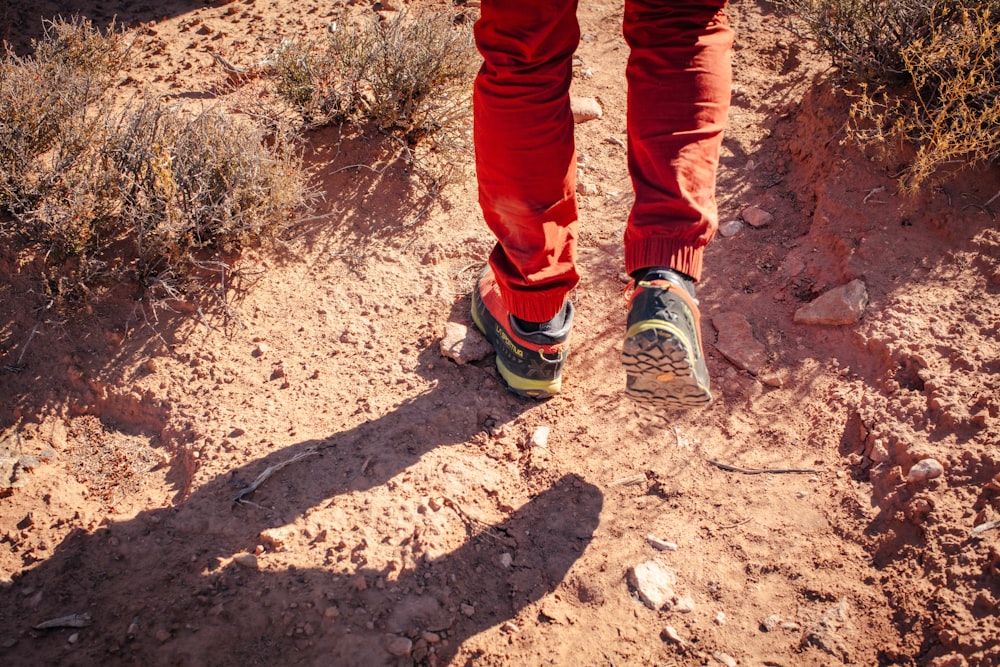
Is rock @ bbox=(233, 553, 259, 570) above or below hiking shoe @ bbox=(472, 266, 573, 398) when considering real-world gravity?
below

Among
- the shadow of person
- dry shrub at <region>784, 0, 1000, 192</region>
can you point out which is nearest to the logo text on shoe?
the shadow of person

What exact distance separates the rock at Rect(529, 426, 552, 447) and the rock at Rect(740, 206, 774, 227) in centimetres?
116

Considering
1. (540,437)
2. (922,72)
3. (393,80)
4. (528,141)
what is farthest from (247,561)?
(922,72)

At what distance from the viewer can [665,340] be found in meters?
1.43

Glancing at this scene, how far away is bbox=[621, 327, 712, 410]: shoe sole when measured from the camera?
4.72 feet

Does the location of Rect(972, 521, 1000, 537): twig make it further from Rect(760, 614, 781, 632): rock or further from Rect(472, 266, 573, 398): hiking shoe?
Rect(472, 266, 573, 398): hiking shoe

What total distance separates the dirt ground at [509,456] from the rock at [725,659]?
1cm

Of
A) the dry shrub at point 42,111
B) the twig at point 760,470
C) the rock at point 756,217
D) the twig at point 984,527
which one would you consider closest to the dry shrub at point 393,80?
the dry shrub at point 42,111

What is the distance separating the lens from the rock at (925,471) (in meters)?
1.85

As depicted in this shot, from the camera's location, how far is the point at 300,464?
2.04m

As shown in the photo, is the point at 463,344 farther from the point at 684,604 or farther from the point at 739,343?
the point at 684,604

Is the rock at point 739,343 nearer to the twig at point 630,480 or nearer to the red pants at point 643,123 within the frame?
the twig at point 630,480

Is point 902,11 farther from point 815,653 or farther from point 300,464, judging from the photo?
point 300,464

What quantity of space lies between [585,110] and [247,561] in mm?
2278
